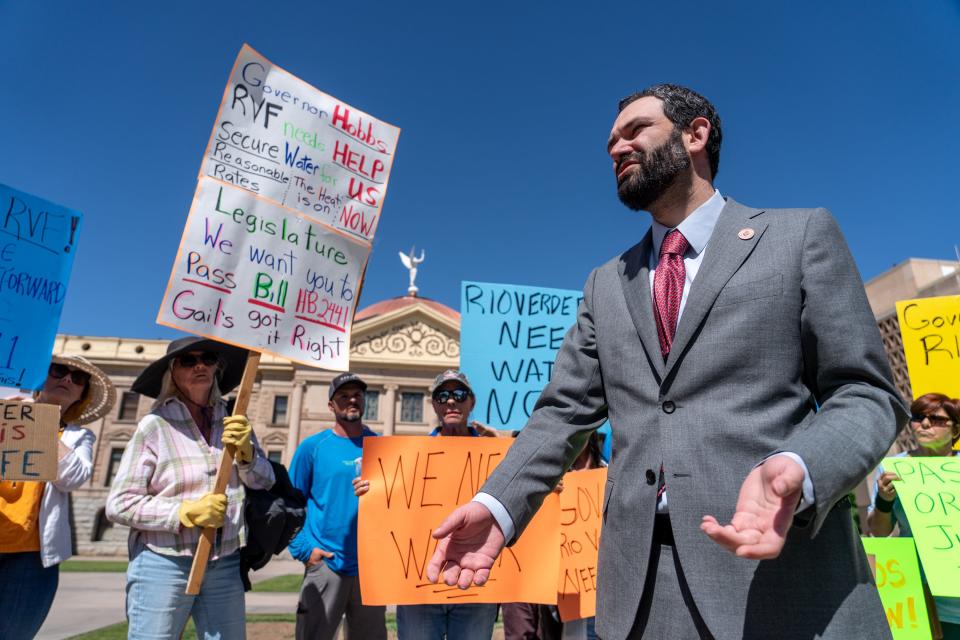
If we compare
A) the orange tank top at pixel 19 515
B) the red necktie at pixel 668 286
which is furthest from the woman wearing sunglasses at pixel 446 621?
the red necktie at pixel 668 286

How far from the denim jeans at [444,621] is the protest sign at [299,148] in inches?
92.7

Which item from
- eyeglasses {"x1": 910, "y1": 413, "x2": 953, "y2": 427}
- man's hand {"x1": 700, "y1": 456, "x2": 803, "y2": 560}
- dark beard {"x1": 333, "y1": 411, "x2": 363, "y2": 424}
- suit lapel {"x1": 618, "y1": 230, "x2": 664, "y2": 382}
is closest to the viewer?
man's hand {"x1": 700, "y1": 456, "x2": 803, "y2": 560}

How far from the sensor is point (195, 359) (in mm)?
3398

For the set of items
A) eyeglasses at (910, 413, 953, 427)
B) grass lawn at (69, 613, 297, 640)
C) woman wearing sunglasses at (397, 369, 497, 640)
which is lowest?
grass lawn at (69, 613, 297, 640)

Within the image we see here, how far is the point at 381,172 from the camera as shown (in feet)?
13.5

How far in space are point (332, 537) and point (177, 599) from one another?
1346mm

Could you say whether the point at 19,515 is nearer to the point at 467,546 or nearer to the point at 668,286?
the point at 467,546

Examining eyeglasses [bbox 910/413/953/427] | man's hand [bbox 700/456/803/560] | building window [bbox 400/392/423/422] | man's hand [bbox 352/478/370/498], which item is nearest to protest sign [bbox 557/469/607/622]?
man's hand [bbox 352/478/370/498]

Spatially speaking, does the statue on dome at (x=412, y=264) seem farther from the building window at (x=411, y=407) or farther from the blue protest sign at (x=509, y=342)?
the blue protest sign at (x=509, y=342)

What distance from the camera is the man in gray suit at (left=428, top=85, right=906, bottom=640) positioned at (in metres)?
1.24

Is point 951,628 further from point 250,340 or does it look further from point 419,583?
point 250,340

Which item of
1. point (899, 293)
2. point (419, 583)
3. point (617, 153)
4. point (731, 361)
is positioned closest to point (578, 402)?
point (731, 361)

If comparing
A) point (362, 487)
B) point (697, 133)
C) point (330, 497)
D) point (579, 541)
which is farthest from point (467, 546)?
point (330, 497)

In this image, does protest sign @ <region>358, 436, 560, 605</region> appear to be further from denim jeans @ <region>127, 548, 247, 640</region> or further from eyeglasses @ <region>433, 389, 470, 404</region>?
eyeglasses @ <region>433, 389, 470, 404</region>
